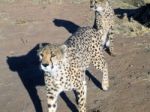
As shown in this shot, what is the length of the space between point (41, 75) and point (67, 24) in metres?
3.76

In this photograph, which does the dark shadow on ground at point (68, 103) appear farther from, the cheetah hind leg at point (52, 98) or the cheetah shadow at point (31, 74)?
the cheetah hind leg at point (52, 98)

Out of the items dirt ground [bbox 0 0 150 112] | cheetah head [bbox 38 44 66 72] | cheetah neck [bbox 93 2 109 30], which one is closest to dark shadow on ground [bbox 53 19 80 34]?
dirt ground [bbox 0 0 150 112]

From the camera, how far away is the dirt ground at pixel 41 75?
7.23 m

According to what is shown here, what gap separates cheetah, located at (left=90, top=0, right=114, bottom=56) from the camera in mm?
9516

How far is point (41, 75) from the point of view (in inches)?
336

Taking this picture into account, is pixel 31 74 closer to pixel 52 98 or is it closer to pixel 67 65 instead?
pixel 52 98

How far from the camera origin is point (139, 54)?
30.0 ft

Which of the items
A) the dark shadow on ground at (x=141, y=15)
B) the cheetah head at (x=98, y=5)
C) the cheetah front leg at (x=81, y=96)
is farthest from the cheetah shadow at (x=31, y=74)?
the dark shadow on ground at (x=141, y=15)

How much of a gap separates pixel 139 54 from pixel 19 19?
180 inches

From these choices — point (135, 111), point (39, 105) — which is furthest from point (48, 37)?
point (135, 111)

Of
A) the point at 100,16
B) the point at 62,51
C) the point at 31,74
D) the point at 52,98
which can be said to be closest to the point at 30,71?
the point at 31,74

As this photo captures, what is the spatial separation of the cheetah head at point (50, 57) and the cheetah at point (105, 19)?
3.44 m

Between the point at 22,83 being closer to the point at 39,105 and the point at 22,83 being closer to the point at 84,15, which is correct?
the point at 39,105

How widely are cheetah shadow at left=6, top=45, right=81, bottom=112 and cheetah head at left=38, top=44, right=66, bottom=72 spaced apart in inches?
50.9
